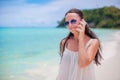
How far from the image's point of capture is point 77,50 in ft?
7.32

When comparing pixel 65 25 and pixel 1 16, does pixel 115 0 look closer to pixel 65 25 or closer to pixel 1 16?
pixel 65 25

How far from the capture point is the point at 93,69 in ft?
7.48

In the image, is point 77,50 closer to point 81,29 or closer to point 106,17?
point 81,29

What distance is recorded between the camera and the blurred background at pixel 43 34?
2.46 m

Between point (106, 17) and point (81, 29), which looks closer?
point (81, 29)

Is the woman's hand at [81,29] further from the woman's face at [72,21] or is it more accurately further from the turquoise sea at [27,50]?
the turquoise sea at [27,50]

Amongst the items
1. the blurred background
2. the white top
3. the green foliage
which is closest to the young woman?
the white top

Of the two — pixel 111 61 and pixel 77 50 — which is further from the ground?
pixel 77 50

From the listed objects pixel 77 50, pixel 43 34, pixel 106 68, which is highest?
pixel 43 34

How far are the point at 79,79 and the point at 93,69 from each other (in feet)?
0.49

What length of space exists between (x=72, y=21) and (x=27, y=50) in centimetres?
52

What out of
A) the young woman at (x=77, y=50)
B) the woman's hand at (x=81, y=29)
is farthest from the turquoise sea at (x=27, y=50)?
the woman's hand at (x=81, y=29)

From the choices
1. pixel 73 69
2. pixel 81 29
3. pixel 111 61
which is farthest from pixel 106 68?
pixel 81 29

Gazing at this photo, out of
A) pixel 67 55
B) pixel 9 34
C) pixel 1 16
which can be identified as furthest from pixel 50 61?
pixel 1 16
